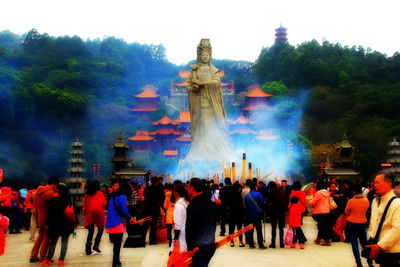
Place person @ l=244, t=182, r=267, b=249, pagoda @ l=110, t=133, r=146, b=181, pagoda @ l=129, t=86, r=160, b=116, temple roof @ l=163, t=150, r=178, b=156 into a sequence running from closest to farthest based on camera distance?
1. person @ l=244, t=182, r=267, b=249
2. pagoda @ l=110, t=133, r=146, b=181
3. temple roof @ l=163, t=150, r=178, b=156
4. pagoda @ l=129, t=86, r=160, b=116

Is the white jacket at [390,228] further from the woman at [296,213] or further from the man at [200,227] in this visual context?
the woman at [296,213]

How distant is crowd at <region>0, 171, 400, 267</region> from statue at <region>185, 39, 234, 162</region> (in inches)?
375

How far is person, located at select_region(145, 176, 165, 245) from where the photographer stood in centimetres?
1077

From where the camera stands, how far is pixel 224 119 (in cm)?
2419

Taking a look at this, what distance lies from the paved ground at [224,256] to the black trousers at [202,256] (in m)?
2.95

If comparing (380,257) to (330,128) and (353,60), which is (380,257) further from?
(353,60)

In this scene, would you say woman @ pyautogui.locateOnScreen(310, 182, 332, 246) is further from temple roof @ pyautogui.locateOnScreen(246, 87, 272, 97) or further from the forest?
temple roof @ pyautogui.locateOnScreen(246, 87, 272, 97)

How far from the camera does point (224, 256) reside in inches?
372

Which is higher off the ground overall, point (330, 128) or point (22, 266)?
point (330, 128)

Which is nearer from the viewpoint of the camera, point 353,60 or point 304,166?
point 304,166

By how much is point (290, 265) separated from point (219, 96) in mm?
15842

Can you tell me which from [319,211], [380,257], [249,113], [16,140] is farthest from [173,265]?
[249,113]

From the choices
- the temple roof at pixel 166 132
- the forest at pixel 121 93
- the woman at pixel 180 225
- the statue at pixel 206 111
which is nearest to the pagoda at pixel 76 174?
the statue at pixel 206 111

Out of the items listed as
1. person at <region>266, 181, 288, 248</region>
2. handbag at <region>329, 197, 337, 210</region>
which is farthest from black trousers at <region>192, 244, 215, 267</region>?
handbag at <region>329, 197, 337, 210</region>
